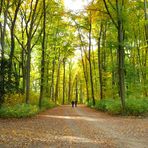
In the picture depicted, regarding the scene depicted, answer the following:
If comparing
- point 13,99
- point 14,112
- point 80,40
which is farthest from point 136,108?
point 80,40

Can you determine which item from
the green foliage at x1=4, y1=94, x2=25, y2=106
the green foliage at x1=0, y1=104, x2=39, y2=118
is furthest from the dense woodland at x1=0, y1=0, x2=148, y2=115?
the green foliage at x1=0, y1=104, x2=39, y2=118

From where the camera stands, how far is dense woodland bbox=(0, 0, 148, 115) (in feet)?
79.3

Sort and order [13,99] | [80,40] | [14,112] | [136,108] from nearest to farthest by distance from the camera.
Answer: [14,112], [136,108], [13,99], [80,40]

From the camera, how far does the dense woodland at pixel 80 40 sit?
952 inches

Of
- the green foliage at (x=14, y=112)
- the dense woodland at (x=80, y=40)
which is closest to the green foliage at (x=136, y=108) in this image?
the dense woodland at (x=80, y=40)

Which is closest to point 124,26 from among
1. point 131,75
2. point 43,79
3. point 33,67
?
point 131,75

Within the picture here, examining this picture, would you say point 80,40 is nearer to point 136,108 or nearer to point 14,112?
point 136,108

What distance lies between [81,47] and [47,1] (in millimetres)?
15506

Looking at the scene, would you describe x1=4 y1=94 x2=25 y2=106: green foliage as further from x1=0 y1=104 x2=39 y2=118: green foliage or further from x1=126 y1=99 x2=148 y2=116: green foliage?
x1=126 y1=99 x2=148 y2=116: green foliage

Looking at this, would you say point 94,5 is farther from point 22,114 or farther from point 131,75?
point 22,114

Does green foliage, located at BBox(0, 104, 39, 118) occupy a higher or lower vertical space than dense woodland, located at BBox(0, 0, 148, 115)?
lower

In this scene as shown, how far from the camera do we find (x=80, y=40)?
142 ft

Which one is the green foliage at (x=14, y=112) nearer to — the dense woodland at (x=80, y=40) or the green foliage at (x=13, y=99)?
the dense woodland at (x=80, y=40)

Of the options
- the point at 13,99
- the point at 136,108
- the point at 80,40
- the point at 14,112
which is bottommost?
the point at 14,112
